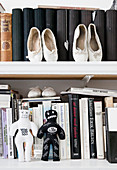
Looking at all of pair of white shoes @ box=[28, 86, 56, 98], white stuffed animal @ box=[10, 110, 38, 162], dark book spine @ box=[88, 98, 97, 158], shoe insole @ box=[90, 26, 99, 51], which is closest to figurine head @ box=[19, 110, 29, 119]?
white stuffed animal @ box=[10, 110, 38, 162]

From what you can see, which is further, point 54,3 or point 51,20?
point 54,3

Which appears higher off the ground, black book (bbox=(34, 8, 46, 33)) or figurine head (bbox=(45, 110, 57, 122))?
black book (bbox=(34, 8, 46, 33))

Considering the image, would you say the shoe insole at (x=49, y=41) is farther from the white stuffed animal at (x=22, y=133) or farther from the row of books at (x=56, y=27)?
the white stuffed animal at (x=22, y=133)

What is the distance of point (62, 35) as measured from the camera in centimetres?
101

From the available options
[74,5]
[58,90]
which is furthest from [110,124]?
Answer: [74,5]

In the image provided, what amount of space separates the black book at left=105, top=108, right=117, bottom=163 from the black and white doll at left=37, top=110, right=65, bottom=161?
6.4 inches

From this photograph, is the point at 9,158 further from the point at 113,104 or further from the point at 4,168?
the point at 113,104

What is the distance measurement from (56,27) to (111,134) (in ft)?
1.48

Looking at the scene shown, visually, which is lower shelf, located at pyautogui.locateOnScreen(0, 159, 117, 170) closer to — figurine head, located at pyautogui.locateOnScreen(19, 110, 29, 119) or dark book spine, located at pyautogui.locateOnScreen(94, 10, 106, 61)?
Answer: figurine head, located at pyautogui.locateOnScreen(19, 110, 29, 119)

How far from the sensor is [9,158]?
1.00 metres

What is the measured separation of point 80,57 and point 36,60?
0.16 meters

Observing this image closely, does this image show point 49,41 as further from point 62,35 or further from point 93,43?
point 93,43

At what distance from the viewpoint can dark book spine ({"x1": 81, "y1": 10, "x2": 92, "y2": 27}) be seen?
1.03 metres

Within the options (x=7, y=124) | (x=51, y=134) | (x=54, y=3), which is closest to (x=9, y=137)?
(x=7, y=124)
